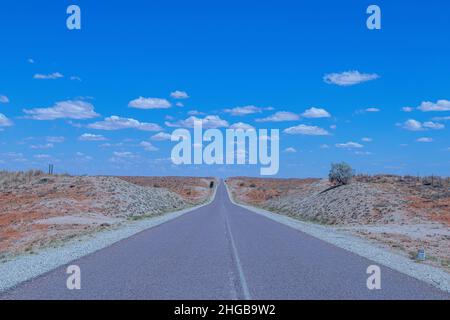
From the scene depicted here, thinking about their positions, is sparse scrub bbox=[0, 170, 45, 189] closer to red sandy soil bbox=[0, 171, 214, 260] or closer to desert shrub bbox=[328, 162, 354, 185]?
red sandy soil bbox=[0, 171, 214, 260]

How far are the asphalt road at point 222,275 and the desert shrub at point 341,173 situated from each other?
37127 millimetres

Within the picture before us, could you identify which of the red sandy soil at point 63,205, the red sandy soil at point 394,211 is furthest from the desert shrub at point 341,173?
the red sandy soil at point 63,205

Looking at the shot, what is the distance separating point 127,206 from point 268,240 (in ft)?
95.4

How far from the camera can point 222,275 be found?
11.8 m

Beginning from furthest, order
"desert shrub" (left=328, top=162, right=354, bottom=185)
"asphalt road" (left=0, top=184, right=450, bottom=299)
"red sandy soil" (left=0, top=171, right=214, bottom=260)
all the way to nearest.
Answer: "desert shrub" (left=328, top=162, right=354, bottom=185) → "red sandy soil" (left=0, top=171, right=214, bottom=260) → "asphalt road" (left=0, top=184, right=450, bottom=299)

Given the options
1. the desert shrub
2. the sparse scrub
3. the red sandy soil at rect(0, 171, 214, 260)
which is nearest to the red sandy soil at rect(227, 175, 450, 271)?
the desert shrub

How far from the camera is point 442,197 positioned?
4088 centimetres

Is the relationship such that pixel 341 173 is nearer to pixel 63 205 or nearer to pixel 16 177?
pixel 63 205

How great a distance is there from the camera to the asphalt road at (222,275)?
32.0 feet

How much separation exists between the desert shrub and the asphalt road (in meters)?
37.1

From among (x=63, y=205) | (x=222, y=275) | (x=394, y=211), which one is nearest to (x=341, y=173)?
(x=394, y=211)

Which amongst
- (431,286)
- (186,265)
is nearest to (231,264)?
(186,265)

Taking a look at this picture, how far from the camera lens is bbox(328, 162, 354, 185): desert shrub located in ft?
179
